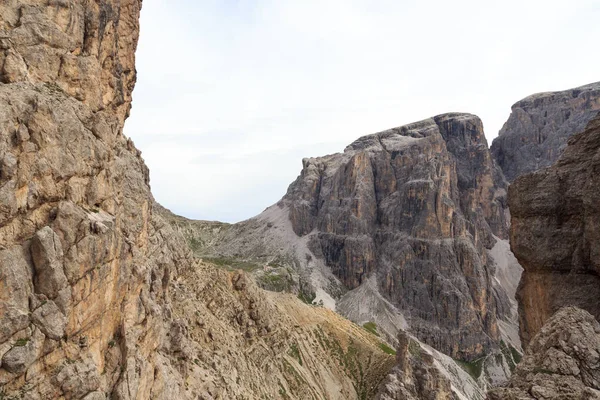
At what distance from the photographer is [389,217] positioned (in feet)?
624

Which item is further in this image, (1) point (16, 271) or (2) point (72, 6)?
(2) point (72, 6)

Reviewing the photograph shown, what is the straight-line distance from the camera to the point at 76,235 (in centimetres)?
2298

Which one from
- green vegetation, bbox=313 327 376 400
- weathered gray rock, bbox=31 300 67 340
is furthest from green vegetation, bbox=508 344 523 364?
weathered gray rock, bbox=31 300 67 340

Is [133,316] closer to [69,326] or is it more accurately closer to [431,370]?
[69,326]

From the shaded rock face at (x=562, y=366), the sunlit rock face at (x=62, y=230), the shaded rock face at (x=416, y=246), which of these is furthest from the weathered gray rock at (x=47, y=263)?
the shaded rock face at (x=416, y=246)

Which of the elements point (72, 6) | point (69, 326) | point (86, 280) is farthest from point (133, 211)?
point (72, 6)

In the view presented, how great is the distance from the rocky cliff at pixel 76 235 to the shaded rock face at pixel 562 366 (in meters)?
22.4

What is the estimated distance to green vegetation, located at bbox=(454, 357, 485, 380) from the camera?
153 m

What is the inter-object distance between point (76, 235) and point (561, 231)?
33138 mm

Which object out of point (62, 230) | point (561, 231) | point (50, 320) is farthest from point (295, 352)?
point (62, 230)

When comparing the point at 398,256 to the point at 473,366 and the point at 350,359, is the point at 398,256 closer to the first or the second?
the point at 473,366

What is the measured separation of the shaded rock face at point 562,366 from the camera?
42.9ft

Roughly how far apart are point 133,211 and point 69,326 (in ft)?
51.5

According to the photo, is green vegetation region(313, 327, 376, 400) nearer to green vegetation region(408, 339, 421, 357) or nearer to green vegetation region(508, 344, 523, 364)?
green vegetation region(408, 339, 421, 357)
